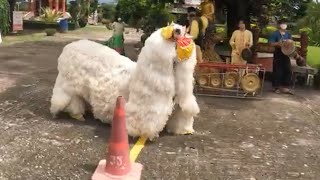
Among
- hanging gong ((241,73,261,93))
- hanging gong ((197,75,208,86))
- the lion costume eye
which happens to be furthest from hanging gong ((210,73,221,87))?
the lion costume eye

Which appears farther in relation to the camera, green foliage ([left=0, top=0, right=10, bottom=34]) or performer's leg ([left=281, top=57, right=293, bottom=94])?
green foliage ([left=0, top=0, right=10, bottom=34])

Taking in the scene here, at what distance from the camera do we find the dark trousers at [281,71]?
1086 cm

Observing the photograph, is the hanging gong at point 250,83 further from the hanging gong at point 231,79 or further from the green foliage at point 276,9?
the green foliage at point 276,9

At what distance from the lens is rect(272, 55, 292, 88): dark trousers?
10.9 metres

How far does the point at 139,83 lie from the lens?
20.5ft

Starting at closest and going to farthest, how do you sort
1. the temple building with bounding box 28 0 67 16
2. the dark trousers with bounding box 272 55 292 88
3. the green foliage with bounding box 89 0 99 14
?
the dark trousers with bounding box 272 55 292 88 → the temple building with bounding box 28 0 67 16 → the green foliage with bounding box 89 0 99 14

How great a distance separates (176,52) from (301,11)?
39.4 feet

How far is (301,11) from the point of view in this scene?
55.4 feet

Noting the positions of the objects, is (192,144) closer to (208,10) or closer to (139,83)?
(139,83)

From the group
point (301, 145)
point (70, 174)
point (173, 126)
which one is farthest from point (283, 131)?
point (70, 174)

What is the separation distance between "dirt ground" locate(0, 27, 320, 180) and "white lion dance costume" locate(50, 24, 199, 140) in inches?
10.7

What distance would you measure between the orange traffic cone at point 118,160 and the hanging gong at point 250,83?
17.0 feet

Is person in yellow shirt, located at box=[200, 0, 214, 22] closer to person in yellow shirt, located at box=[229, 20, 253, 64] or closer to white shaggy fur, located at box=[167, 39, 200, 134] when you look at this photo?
person in yellow shirt, located at box=[229, 20, 253, 64]

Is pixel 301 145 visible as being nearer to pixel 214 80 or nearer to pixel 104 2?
pixel 214 80
